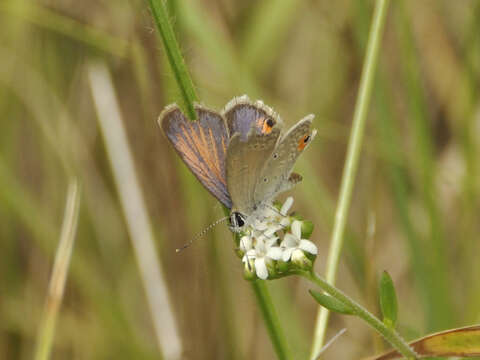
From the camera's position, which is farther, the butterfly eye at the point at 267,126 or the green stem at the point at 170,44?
the butterfly eye at the point at 267,126

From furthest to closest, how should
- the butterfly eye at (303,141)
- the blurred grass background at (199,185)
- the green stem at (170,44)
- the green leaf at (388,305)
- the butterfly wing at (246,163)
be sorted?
the blurred grass background at (199,185)
the butterfly eye at (303,141)
the butterfly wing at (246,163)
the green leaf at (388,305)
the green stem at (170,44)

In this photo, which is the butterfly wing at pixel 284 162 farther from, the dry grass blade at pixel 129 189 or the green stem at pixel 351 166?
the dry grass blade at pixel 129 189

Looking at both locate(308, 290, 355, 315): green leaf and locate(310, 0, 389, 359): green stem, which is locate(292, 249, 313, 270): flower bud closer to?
locate(308, 290, 355, 315): green leaf

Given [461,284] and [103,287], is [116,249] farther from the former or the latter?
[461,284]

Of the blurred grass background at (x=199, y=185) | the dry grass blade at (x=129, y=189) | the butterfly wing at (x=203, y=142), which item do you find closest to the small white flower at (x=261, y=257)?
the butterfly wing at (x=203, y=142)

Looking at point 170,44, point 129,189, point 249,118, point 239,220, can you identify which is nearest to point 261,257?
point 239,220

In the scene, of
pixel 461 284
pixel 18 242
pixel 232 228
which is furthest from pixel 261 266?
pixel 18 242

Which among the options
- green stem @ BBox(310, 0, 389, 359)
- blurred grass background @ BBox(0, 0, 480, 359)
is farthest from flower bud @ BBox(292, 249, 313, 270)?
blurred grass background @ BBox(0, 0, 480, 359)
